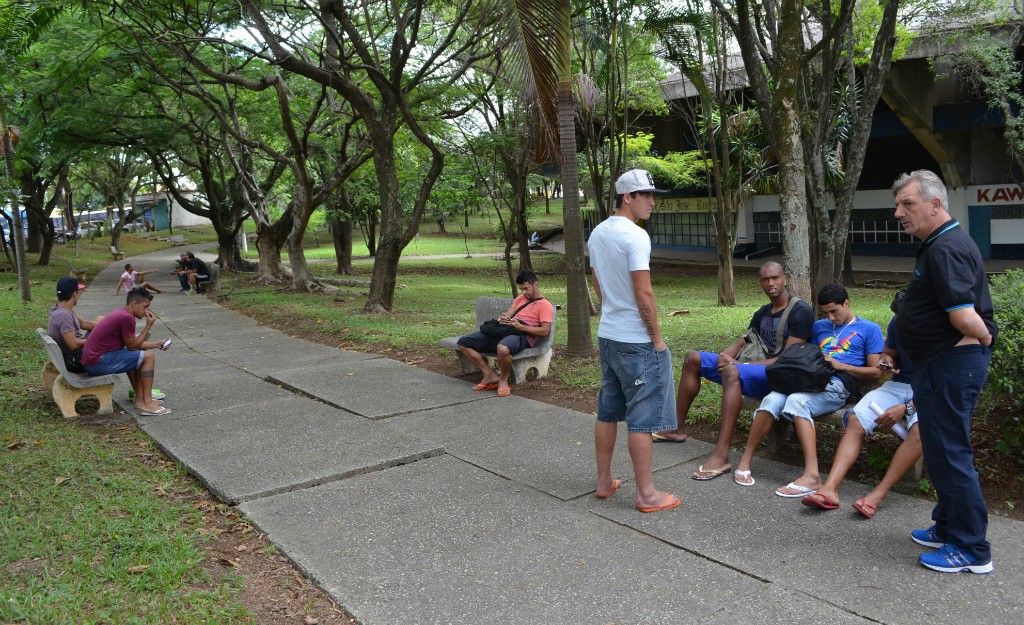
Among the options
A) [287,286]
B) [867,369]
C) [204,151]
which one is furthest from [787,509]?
[204,151]

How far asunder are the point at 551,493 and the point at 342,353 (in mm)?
5891

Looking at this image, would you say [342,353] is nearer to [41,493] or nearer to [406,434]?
[406,434]

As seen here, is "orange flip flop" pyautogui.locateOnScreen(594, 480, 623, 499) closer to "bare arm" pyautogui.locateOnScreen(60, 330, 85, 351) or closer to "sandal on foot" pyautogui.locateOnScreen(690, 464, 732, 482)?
"sandal on foot" pyautogui.locateOnScreen(690, 464, 732, 482)

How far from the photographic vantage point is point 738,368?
202 inches

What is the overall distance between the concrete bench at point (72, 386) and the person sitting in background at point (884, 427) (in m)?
5.61

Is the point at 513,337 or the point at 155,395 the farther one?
the point at 155,395

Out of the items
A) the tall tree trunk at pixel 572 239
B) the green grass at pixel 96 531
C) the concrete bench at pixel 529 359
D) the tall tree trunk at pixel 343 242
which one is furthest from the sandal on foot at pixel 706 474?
the tall tree trunk at pixel 343 242

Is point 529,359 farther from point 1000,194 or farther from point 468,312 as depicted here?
point 1000,194

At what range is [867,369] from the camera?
15.8 ft

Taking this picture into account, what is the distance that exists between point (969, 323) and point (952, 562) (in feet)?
3.39

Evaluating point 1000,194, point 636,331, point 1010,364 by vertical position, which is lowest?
point 1010,364

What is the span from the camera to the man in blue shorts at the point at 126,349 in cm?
691

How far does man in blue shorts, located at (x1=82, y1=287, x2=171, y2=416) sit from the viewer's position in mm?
6910

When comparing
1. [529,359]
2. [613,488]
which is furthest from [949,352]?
[529,359]
